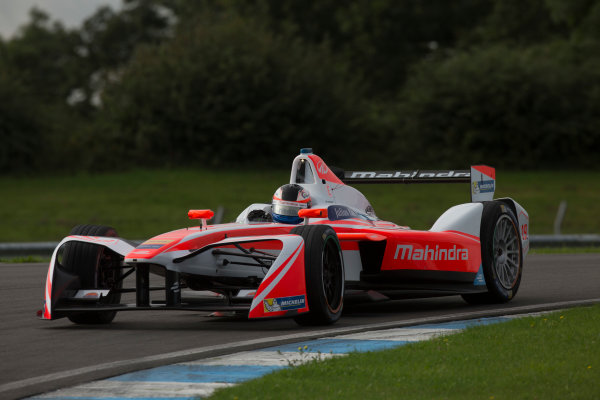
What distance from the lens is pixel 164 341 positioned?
8.30m

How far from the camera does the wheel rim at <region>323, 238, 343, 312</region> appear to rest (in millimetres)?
9297

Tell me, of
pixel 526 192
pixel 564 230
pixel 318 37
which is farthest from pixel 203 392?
pixel 318 37

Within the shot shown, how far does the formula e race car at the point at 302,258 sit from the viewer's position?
891 cm

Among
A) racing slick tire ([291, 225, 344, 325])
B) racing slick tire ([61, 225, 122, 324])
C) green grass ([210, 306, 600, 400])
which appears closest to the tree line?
racing slick tire ([61, 225, 122, 324])

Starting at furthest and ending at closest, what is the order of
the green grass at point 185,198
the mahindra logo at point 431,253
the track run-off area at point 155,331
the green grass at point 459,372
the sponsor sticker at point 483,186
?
the green grass at point 185,198 → the sponsor sticker at point 483,186 → the mahindra logo at point 431,253 → the track run-off area at point 155,331 → the green grass at point 459,372

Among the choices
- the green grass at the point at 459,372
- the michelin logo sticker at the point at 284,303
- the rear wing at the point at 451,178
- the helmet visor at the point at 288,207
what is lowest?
the green grass at the point at 459,372

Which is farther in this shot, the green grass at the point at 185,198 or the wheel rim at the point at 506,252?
the green grass at the point at 185,198

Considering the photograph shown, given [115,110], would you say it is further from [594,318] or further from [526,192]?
[594,318]

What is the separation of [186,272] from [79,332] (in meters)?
1.02

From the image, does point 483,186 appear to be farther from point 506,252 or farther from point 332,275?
point 332,275

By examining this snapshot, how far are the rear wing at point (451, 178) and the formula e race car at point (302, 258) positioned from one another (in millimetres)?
29

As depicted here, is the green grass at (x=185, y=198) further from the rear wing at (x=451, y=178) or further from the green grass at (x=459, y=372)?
the green grass at (x=459, y=372)

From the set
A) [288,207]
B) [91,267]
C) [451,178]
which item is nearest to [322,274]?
[288,207]

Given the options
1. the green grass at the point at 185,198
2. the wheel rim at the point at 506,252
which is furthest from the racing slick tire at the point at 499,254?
the green grass at the point at 185,198
